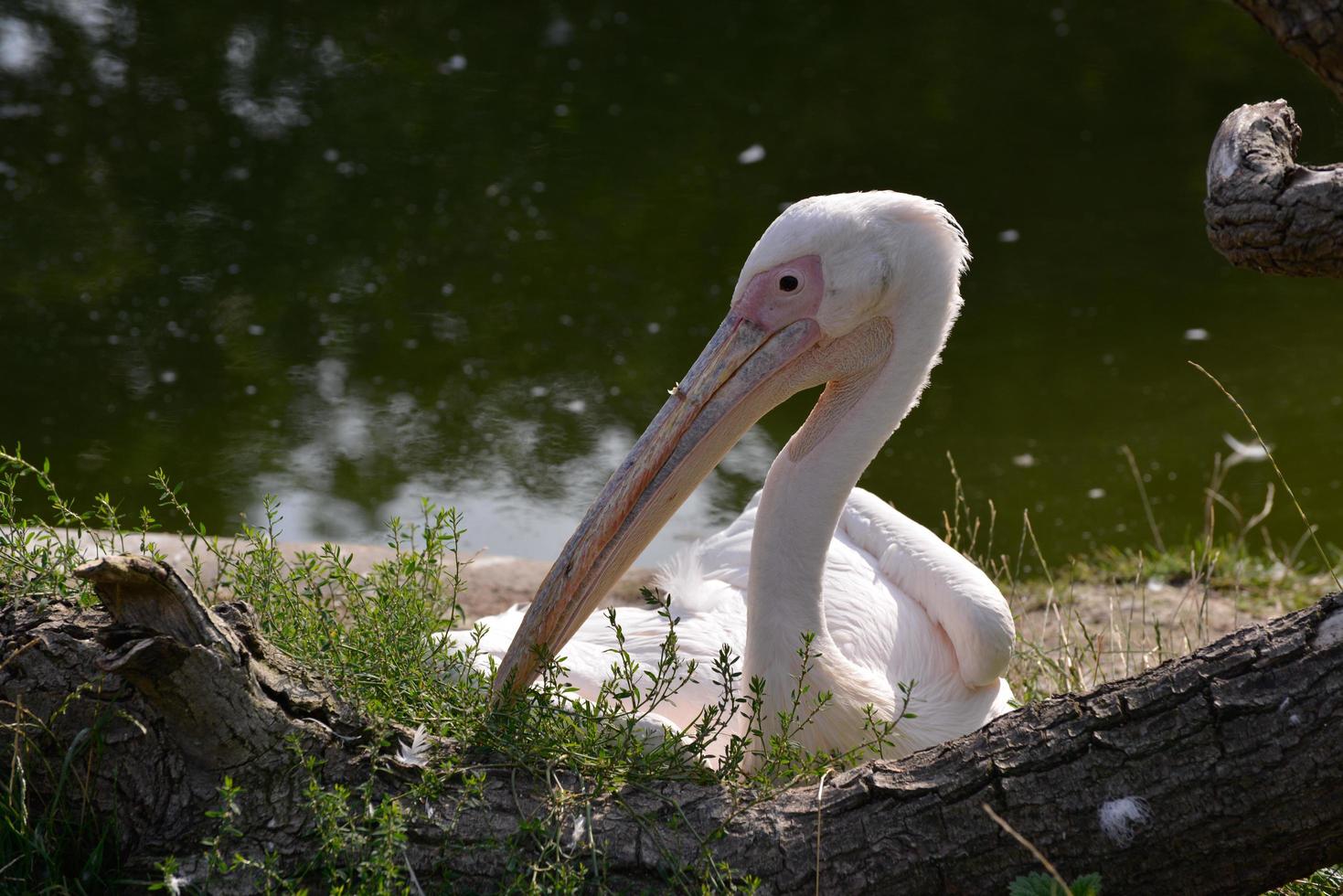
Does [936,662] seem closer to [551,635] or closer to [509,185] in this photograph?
[551,635]

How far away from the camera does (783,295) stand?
2957mm

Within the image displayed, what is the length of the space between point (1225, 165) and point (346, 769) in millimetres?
1811

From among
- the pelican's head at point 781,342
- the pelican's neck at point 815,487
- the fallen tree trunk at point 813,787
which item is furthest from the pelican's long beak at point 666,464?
the fallen tree trunk at point 813,787

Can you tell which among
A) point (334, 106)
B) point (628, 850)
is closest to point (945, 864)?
point (628, 850)

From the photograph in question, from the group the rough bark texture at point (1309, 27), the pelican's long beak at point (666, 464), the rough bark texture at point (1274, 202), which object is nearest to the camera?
the rough bark texture at point (1309, 27)

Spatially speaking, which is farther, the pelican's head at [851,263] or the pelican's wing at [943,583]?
the pelican's wing at [943,583]

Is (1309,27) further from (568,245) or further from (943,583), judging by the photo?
(568,245)

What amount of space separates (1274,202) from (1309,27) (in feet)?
1.08

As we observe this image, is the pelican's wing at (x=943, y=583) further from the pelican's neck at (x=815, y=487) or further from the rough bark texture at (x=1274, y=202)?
the rough bark texture at (x=1274, y=202)

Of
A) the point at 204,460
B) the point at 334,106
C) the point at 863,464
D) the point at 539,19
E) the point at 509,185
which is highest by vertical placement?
the point at 539,19

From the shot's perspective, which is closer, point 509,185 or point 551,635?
point 551,635

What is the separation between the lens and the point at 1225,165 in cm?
234

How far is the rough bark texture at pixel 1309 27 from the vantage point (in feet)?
6.49

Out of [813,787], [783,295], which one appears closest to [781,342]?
[783,295]
